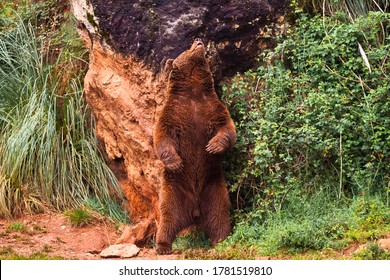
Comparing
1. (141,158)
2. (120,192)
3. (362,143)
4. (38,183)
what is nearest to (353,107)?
(362,143)

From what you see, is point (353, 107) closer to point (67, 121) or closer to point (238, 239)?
point (238, 239)

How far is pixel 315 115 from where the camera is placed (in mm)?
9039

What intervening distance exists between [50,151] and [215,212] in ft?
8.71

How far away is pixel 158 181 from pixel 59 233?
1397mm

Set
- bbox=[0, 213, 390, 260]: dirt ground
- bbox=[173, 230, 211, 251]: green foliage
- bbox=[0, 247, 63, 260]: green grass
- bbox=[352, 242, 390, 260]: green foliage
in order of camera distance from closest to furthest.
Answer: bbox=[352, 242, 390, 260]: green foliage, bbox=[0, 247, 63, 260]: green grass, bbox=[0, 213, 390, 260]: dirt ground, bbox=[173, 230, 211, 251]: green foliage

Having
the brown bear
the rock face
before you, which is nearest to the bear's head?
the brown bear

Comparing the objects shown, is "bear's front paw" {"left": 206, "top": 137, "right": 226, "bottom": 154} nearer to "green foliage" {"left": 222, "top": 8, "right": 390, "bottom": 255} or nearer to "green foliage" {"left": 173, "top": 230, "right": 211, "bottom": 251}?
"green foliage" {"left": 222, "top": 8, "right": 390, "bottom": 255}

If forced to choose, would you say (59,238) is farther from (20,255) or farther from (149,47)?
(149,47)

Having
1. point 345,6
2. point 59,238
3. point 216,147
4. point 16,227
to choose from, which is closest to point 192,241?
point 216,147

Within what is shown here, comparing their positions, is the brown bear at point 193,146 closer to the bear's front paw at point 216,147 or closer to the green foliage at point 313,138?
the bear's front paw at point 216,147

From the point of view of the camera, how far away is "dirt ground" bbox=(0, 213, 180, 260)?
29.7ft

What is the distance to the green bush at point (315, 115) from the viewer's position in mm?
8828

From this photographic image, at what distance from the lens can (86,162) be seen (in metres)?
10.7

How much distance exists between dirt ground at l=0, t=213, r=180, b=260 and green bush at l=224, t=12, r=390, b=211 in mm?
1516
